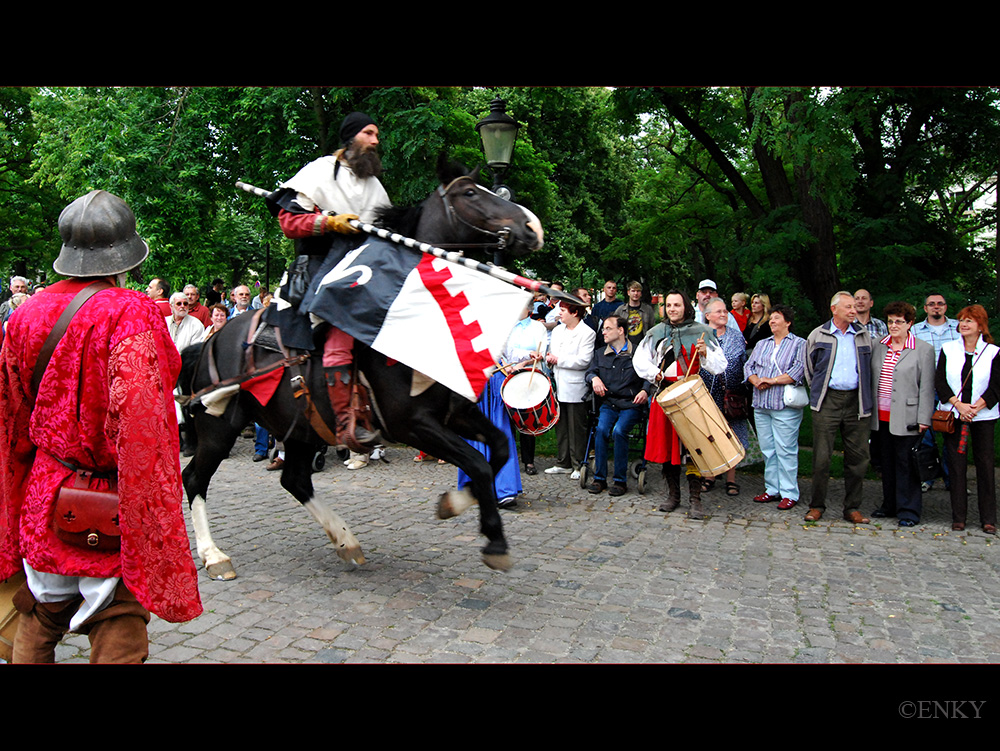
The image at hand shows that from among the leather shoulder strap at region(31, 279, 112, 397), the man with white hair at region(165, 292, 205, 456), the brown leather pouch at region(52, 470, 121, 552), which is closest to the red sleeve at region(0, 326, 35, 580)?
the leather shoulder strap at region(31, 279, 112, 397)

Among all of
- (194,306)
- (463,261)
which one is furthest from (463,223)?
(194,306)

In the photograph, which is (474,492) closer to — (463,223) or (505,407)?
(463,223)

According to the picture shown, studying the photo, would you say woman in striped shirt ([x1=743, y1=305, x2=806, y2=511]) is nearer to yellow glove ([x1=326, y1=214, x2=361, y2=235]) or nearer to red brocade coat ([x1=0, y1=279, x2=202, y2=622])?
yellow glove ([x1=326, y1=214, x2=361, y2=235])

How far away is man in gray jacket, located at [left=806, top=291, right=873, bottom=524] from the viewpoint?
803 cm

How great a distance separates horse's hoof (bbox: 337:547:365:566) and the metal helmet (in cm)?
345

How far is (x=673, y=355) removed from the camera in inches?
334

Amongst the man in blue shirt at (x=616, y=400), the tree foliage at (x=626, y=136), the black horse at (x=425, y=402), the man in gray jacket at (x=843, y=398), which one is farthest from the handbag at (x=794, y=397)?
the black horse at (x=425, y=402)

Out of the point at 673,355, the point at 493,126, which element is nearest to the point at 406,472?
the point at 673,355

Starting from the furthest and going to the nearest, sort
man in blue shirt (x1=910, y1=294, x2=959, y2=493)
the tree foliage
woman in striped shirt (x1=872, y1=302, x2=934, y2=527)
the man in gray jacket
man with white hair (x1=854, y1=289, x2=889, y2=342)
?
the tree foliage → man with white hair (x1=854, y1=289, x2=889, y2=342) → man in blue shirt (x1=910, y1=294, x2=959, y2=493) → the man in gray jacket → woman in striped shirt (x1=872, y1=302, x2=934, y2=527)

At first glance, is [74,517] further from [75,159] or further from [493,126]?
[75,159]

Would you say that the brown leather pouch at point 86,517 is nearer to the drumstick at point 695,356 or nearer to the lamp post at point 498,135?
the drumstick at point 695,356

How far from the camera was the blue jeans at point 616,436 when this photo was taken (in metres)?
9.02

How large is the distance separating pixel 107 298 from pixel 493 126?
718cm

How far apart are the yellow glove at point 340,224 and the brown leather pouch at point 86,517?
8.48 feet
